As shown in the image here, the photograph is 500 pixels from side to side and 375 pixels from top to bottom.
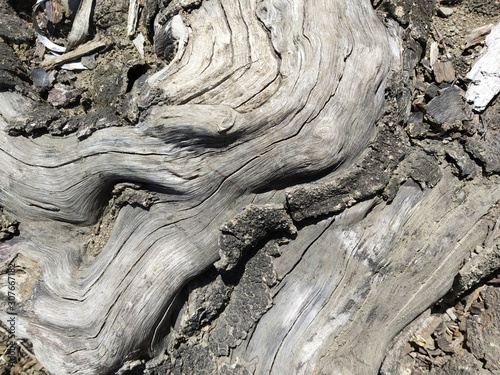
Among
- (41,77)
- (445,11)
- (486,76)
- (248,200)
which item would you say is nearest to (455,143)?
(486,76)

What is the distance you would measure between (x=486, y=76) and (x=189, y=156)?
221 centimetres

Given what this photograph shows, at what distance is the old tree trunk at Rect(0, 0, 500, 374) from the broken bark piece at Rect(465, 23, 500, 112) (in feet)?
0.31

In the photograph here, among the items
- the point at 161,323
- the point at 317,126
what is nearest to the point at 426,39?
the point at 317,126

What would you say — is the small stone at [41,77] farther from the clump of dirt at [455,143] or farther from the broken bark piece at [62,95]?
the clump of dirt at [455,143]

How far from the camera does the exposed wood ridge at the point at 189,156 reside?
2277 millimetres

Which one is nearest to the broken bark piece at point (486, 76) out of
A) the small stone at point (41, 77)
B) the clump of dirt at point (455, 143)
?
the clump of dirt at point (455, 143)

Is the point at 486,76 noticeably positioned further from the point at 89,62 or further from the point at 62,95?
the point at 62,95

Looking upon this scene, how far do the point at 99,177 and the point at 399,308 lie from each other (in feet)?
7.56

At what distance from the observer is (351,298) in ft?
8.40

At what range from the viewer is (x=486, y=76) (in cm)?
263

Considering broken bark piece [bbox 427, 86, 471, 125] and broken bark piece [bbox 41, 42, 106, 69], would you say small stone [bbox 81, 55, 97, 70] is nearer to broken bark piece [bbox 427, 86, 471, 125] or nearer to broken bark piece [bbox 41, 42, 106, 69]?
broken bark piece [bbox 41, 42, 106, 69]

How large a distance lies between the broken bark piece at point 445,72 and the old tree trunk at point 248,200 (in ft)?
0.74

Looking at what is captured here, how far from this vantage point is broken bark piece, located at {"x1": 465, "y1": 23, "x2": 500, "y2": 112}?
8.60 feet

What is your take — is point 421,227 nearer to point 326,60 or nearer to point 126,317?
point 326,60
